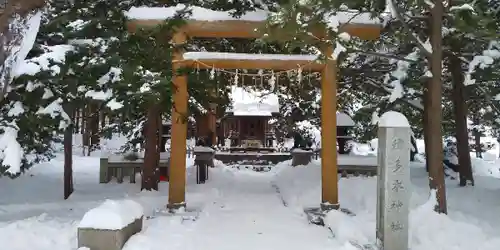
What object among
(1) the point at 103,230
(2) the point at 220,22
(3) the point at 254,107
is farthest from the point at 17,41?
(3) the point at 254,107

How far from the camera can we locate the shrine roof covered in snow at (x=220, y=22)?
374 inches

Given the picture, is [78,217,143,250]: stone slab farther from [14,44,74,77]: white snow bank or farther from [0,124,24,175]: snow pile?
[14,44,74,77]: white snow bank

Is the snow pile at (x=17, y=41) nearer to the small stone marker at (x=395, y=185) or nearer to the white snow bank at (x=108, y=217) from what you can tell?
the white snow bank at (x=108, y=217)

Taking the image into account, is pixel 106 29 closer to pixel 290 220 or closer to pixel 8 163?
pixel 8 163

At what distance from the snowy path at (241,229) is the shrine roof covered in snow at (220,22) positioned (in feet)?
12.3

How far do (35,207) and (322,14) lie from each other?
26.9 ft

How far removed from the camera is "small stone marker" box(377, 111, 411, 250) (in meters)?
6.66

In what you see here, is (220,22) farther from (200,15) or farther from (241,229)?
(241,229)

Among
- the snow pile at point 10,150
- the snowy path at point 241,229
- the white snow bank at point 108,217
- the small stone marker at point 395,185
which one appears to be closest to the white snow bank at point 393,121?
the small stone marker at point 395,185

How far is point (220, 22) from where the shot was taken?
9578mm

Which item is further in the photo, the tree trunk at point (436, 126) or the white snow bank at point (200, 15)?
the white snow bank at point (200, 15)

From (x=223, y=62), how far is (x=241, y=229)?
146 inches

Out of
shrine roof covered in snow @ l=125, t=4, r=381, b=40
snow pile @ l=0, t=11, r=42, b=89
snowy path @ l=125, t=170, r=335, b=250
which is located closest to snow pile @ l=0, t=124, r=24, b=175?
snow pile @ l=0, t=11, r=42, b=89

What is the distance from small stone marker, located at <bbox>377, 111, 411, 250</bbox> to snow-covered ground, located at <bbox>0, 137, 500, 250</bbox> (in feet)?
1.82
